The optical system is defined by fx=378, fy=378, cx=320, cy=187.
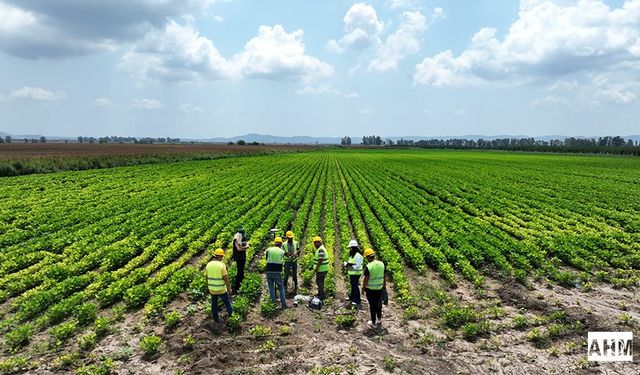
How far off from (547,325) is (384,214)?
1300 cm

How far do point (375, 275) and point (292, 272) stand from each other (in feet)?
11.5

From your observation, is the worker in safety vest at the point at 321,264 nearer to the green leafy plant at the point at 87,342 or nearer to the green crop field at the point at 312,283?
the green crop field at the point at 312,283

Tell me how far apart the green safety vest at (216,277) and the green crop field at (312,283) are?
2.85ft

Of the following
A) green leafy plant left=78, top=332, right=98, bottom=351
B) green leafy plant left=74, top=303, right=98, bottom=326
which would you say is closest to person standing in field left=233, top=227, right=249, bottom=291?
green leafy plant left=74, top=303, right=98, bottom=326

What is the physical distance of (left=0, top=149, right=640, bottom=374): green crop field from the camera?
27.9 ft

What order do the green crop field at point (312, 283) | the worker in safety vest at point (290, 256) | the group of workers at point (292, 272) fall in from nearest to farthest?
the green crop field at point (312, 283) < the group of workers at point (292, 272) < the worker in safety vest at point (290, 256)

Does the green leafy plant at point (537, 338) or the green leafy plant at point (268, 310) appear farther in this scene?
the green leafy plant at point (268, 310)

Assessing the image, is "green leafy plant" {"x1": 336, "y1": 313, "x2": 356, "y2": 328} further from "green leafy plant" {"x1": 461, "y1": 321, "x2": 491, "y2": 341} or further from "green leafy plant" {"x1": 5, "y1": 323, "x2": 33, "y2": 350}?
"green leafy plant" {"x1": 5, "y1": 323, "x2": 33, "y2": 350}

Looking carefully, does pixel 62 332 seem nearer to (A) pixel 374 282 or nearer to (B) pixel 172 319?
(B) pixel 172 319

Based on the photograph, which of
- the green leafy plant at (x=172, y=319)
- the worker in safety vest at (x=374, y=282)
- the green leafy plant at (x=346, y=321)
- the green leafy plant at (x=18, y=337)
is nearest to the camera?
the green leafy plant at (x=18, y=337)

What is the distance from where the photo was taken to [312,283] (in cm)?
1272

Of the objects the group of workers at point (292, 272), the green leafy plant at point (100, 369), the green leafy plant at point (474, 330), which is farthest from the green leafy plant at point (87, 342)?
the green leafy plant at point (474, 330)

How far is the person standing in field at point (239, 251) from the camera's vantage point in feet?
37.6

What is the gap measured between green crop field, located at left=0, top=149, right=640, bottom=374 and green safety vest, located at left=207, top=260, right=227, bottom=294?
87 cm
